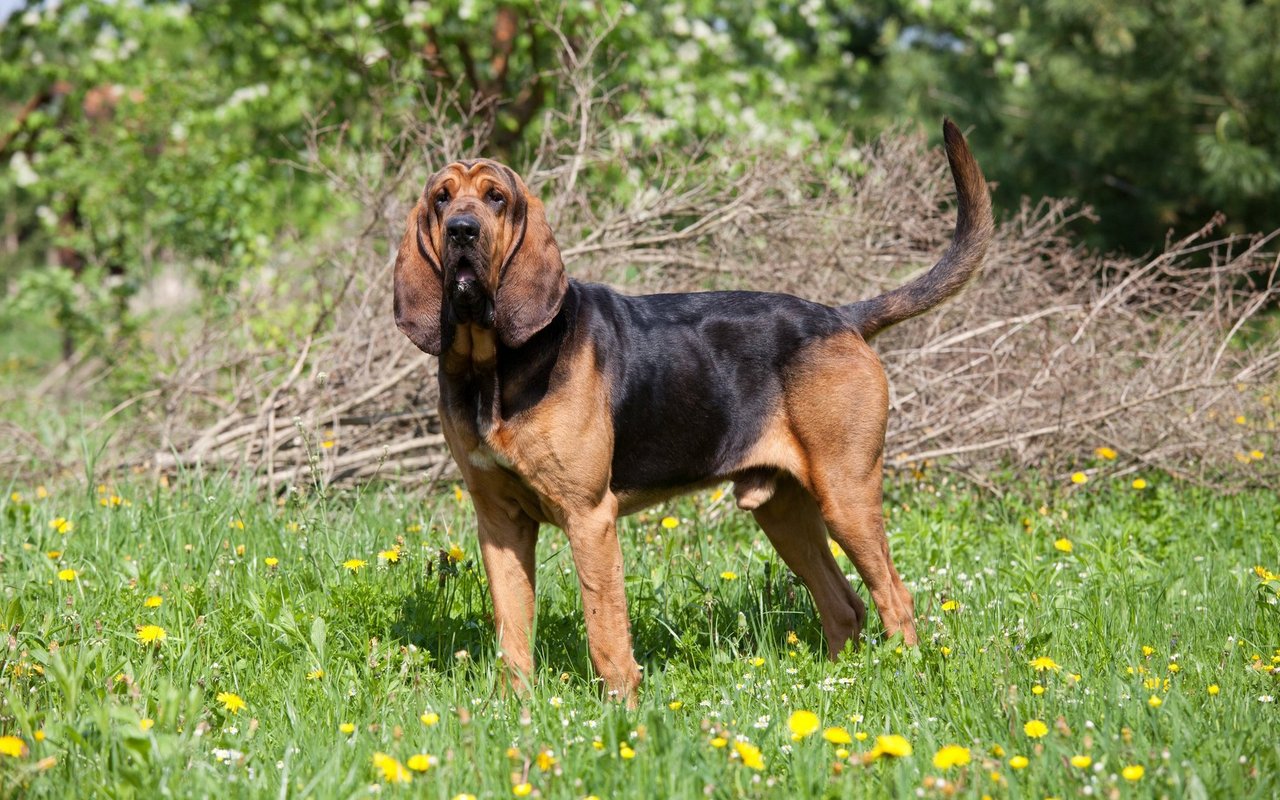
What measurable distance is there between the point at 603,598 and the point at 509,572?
15.3 inches

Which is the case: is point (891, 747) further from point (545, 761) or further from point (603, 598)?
point (603, 598)

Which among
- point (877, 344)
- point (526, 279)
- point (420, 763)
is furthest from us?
point (877, 344)

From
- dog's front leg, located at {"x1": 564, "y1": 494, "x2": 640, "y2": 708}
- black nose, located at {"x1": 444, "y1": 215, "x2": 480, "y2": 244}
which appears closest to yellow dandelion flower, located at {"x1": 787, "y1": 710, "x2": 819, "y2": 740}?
dog's front leg, located at {"x1": 564, "y1": 494, "x2": 640, "y2": 708}

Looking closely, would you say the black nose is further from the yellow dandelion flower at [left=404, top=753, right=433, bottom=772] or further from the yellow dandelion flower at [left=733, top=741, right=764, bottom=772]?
the yellow dandelion flower at [left=733, top=741, right=764, bottom=772]

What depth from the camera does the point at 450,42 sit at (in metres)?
10.2

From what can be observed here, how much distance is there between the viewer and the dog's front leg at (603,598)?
157 inches

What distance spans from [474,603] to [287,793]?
72.8 inches

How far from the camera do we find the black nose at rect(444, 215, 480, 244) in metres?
3.78

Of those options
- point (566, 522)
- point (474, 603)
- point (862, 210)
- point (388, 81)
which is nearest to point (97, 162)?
point (388, 81)

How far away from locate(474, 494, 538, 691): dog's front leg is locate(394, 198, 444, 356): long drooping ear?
0.60m

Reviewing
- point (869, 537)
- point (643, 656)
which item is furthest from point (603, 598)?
point (869, 537)

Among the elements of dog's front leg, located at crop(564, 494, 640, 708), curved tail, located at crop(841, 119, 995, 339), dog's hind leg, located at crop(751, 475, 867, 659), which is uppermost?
curved tail, located at crop(841, 119, 995, 339)

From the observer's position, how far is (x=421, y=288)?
4.02 meters

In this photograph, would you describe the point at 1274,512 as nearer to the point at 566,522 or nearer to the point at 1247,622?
the point at 1247,622
